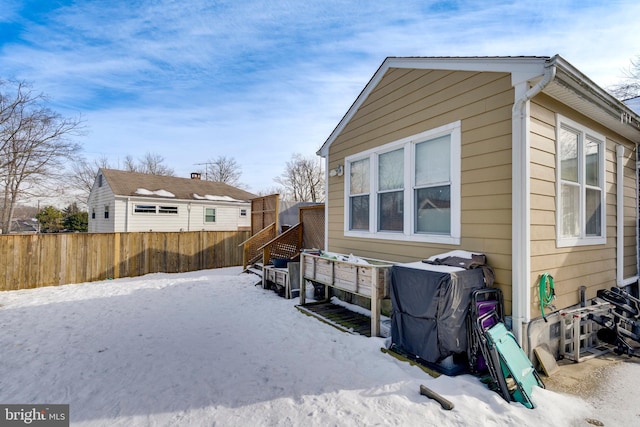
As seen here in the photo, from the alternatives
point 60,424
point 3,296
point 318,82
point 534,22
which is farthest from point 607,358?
point 3,296

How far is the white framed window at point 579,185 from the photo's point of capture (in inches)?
143

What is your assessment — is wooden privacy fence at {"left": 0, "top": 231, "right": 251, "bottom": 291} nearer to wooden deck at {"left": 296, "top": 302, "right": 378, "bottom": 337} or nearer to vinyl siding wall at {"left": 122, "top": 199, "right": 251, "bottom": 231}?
wooden deck at {"left": 296, "top": 302, "right": 378, "bottom": 337}

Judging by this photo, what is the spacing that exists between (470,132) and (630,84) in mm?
13467

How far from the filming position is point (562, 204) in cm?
370

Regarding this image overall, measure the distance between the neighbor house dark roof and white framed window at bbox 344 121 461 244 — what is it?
43.3ft

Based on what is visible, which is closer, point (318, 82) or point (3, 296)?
point (3, 296)

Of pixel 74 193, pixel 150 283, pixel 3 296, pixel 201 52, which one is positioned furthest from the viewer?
pixel 74 193

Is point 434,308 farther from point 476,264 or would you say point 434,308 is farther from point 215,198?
point 215,198

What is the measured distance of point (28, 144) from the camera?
15.0 m

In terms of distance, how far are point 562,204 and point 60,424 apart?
5.53m

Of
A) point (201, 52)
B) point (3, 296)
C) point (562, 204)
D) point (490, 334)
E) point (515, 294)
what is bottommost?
point (3, 296)

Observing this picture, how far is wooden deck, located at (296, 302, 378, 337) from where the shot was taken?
434 centimetres

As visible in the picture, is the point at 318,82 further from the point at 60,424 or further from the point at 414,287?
the point at 60,424
